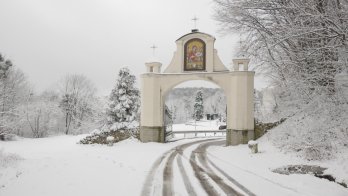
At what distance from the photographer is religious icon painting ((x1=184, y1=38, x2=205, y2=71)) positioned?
2516 centimetres

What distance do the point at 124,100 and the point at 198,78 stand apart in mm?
8402

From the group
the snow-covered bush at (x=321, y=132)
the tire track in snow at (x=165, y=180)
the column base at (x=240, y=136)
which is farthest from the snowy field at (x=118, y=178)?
the column base at (x=240, y=136)

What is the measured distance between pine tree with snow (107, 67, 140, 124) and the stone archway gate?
413 centimetres

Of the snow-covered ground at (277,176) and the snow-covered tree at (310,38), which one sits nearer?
the snow-covered tree at (310,38)

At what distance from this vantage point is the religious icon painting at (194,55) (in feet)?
82.5

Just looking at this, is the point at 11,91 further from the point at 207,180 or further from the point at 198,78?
the point at 207,180

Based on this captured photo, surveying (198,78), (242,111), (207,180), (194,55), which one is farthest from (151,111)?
(207,180)

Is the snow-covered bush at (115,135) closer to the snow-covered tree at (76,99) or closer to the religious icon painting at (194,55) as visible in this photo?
the religious icon painting at (194,55)

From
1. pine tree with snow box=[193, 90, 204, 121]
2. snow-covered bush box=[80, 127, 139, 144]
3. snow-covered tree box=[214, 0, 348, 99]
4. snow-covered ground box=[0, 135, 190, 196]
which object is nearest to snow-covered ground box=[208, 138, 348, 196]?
snow-covered tree box=[214, 0, 348, 99]

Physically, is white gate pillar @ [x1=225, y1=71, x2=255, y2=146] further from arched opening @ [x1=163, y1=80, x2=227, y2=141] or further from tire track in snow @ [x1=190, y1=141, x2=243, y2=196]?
arched opening @ [x1=163, y1=80, x2=227, y2=141]

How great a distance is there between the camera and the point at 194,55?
25.3 m

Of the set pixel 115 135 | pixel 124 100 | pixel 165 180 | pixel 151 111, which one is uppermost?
pixel 124 100

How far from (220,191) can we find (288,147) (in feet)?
30.3

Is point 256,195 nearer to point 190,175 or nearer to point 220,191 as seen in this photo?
point 220,191
